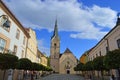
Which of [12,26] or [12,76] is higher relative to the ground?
[12,26]

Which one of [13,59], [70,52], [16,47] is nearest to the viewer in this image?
[13,59]

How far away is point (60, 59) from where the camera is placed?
275 ft

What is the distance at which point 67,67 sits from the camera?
266ft

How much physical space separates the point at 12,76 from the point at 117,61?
50.0 ft

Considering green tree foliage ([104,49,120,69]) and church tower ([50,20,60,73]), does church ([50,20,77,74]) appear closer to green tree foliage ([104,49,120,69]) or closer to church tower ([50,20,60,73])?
church tower ([50,20,60,73])

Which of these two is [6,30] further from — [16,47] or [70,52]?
[70,52]

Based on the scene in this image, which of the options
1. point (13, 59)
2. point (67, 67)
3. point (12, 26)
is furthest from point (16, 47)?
point (67, 67)

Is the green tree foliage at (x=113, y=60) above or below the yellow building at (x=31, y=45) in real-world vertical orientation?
below

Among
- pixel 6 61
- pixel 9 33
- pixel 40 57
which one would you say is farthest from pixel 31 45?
pixel 40 57

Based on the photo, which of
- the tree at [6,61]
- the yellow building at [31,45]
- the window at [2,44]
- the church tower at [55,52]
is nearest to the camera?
the tree at [6,61]

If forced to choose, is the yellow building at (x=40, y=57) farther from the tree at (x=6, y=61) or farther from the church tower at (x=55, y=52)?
the tree at (x=6, y=61)

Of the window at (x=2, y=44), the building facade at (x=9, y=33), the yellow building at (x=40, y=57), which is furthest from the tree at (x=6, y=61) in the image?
the yellow building at (x=40, y=57)

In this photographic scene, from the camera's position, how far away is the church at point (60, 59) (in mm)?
81250

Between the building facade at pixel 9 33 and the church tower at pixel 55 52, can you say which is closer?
the building facade at pixel 9 33
